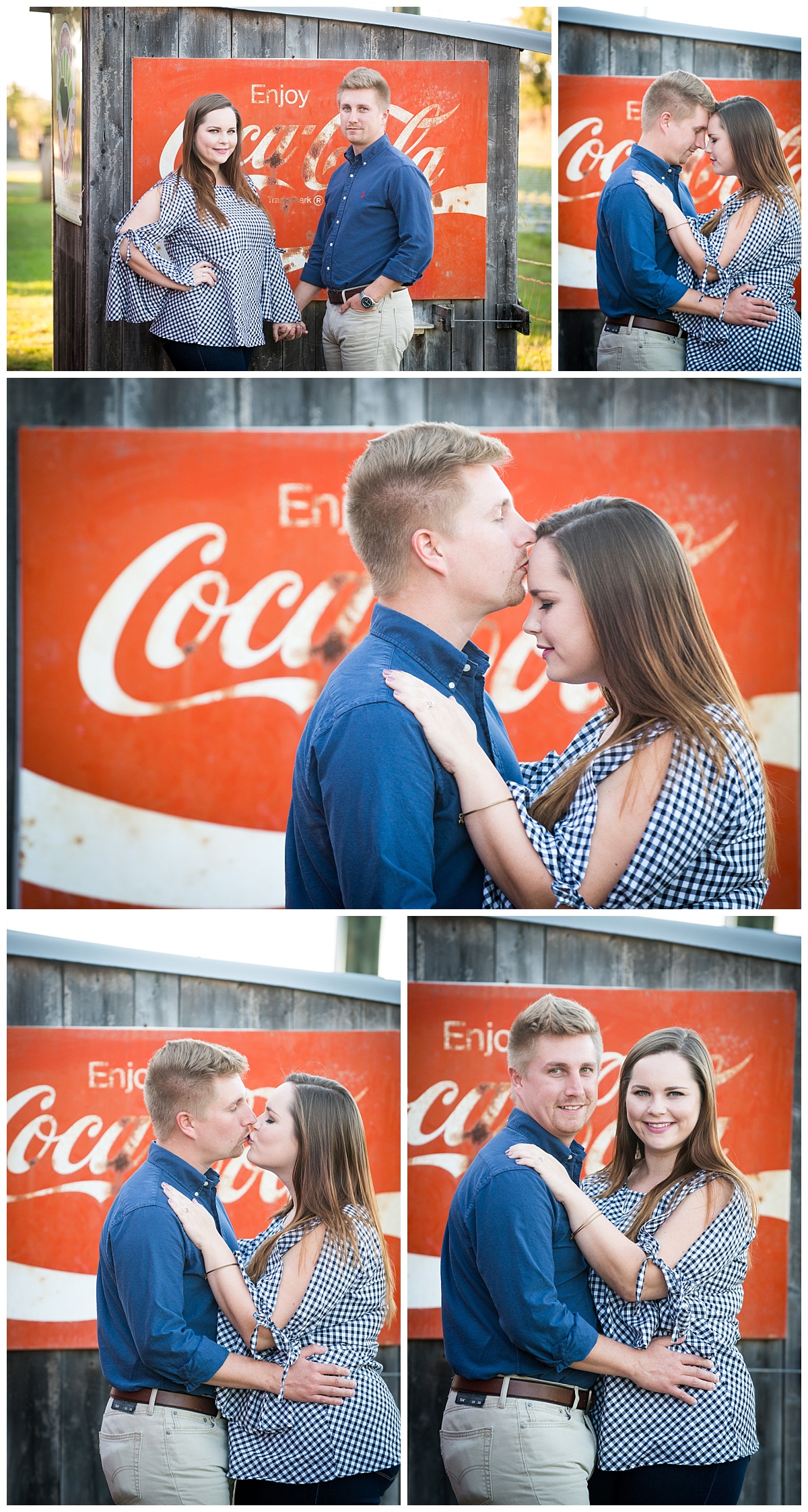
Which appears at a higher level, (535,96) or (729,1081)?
(535,96)

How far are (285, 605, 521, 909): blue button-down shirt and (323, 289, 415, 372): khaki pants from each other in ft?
2.74

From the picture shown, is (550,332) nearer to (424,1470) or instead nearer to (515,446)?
(515,446)

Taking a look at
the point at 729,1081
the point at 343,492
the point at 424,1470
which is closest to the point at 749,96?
the point at 343,492

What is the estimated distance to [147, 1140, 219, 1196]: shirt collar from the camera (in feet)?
8.50

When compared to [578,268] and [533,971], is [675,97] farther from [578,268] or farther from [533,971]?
[533,971]

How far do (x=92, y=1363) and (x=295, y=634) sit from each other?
1628 millimetres

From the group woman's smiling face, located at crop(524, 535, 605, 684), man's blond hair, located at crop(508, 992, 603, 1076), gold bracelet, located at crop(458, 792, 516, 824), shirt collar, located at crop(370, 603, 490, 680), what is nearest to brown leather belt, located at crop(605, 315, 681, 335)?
woman's smiling face, located at crop(524, 535, 605, 684)

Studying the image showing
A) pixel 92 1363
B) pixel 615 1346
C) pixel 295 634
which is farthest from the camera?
pixel 295 634

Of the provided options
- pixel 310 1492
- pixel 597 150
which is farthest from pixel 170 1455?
pixel 597 150

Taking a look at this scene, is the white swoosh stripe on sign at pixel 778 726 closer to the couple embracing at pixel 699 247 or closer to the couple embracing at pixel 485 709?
the couple embracing at pixel 485 709

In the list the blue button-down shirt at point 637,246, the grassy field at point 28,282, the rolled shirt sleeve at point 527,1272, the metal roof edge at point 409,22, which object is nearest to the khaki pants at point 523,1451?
the rolled shirt sleeve at point 527,1272

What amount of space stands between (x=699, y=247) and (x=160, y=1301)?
2477 mm

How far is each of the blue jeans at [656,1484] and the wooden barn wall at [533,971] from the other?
171 millimetres

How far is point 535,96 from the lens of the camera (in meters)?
2.94
